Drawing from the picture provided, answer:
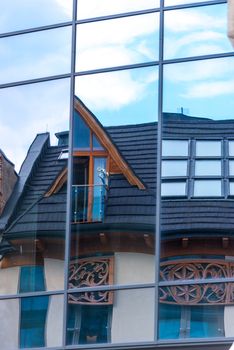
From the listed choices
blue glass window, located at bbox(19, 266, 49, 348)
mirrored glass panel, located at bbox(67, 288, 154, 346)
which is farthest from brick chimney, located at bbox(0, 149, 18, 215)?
mirrored glass panel, located at bbox(67, 288, 154, 346)

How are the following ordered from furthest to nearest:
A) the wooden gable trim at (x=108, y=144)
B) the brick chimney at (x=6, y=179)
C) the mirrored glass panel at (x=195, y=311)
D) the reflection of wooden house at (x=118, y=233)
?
1. the brick chimney at (x=6, y=179)
2. the wooden gable trim at (x=108, y=144)
3. the reflection of wooden house at (x=118, y=233)
4. the mirrored glass panel at (x=195, y=311)

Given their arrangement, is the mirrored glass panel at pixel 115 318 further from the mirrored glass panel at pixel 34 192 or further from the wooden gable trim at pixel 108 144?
the wooden gable trim at pixel 108 144

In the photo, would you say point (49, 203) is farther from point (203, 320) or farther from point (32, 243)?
point (203, 320)

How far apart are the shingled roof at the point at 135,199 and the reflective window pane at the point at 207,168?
0.33m

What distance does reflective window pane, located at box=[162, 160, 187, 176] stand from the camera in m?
15.6

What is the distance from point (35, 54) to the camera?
16906 mm

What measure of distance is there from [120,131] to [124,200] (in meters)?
0.92

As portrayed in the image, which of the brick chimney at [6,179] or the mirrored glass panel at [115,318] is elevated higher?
the brick chimney at [6,179]

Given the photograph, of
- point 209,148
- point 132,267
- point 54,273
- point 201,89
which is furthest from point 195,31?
point 54,273

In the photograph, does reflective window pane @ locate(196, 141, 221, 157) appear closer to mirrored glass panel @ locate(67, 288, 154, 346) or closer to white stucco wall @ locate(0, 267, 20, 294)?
mirrored glass panel @ locate(67, 288, 154, 346)

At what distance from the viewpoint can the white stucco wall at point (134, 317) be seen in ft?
50.2

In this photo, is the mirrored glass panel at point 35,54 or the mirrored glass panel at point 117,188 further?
the mirrored glass panel at point 35,54

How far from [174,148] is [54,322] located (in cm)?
266

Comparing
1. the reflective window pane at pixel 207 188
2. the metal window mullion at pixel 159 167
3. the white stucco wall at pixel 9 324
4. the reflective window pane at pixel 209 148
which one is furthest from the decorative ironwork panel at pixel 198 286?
the white stucco wall at pixel 9 324
